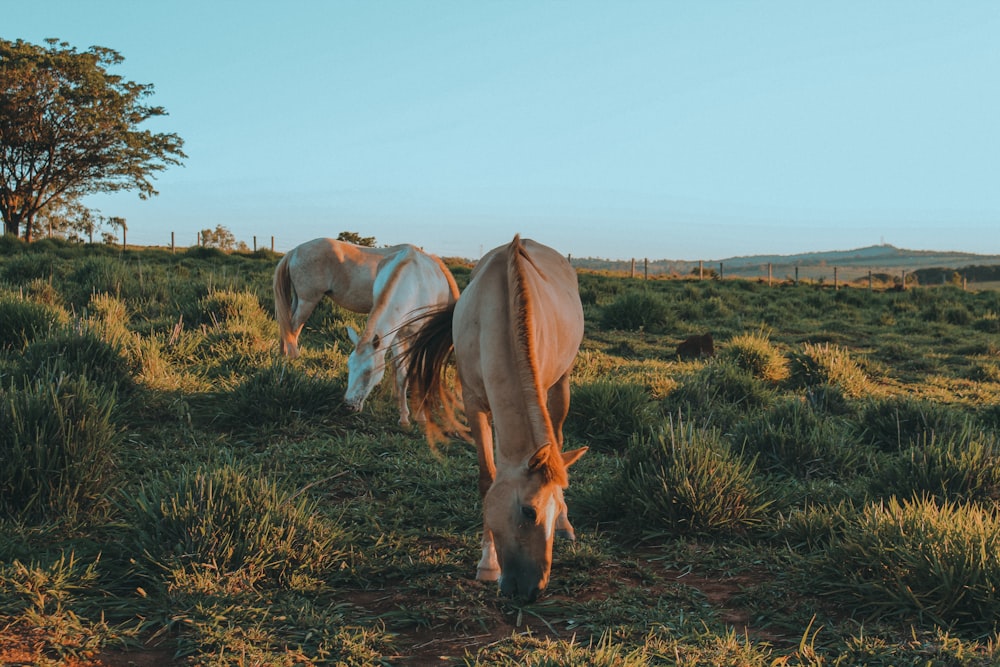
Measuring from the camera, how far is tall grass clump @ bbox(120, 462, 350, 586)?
333 cm

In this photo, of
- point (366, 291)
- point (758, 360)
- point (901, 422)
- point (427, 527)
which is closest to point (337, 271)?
point (366, 291)

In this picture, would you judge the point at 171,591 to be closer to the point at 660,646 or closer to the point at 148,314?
the point at 660,646

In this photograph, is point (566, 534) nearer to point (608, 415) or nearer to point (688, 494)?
point (688, 494)

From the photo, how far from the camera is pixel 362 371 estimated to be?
632 cm

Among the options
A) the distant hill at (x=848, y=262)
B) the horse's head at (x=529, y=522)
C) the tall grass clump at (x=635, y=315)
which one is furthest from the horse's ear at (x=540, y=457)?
the distant hill at (x=848, y=262)

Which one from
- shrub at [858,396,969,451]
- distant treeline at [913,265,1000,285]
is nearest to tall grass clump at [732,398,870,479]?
shrub at [858,396,969,451]

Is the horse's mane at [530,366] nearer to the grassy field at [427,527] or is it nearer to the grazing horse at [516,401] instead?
the grazing horse at [516,401]

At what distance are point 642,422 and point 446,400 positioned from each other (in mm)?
→ 2235

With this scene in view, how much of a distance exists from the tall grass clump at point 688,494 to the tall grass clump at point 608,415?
59.2 inches

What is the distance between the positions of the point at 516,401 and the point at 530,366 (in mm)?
164

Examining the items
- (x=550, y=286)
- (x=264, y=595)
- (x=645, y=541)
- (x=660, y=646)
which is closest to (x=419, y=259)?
(x=550, y=286)

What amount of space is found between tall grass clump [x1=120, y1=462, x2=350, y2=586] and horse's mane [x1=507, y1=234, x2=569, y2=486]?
136cm

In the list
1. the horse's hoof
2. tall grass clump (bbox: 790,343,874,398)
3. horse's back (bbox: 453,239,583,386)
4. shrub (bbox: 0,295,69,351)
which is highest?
horse's back (bbox: 453,239,583,386)

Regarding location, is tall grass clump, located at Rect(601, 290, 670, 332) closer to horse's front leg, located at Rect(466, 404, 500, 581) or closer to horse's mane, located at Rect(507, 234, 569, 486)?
horse's front leg, located at Rect(466, 404, 500, 581)
